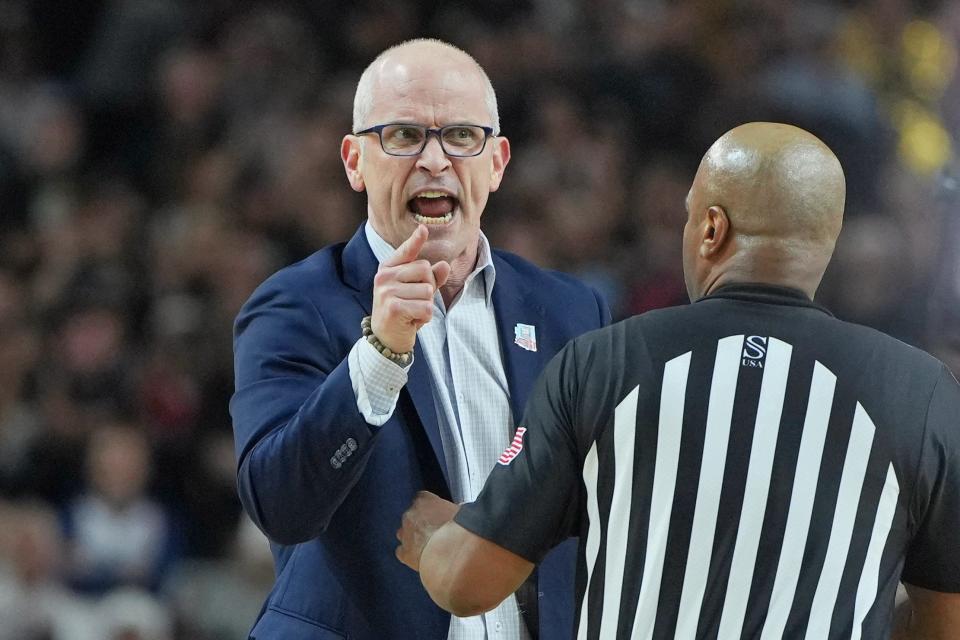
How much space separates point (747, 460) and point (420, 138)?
116 cm

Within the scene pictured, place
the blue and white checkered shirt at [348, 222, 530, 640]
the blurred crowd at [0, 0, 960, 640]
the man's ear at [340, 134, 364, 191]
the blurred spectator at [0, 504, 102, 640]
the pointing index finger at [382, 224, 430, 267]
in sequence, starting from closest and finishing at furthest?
the pointing index finger at [382, 224, 430, 267]
the blue and white checkered shirt at [348, 222, 530, 640]
the man's ear at [340, 134, 364, 191]
the blurred spectator at [0, 504, 102, 640]
the blurred crowd at [0, 0, 960, 640]

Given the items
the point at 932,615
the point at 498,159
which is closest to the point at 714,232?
the point at 932,615

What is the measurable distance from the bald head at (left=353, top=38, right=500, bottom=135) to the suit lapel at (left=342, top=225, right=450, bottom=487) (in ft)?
0.93

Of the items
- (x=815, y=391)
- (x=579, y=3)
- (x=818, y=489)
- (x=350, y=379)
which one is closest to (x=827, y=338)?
(x=815, y=391)

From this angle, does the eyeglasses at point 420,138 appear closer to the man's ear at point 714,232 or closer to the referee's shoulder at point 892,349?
the man's ear at point 714,232

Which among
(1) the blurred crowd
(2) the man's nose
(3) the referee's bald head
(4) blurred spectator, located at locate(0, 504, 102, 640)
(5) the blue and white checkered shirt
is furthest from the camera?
(1) the blurred crowd

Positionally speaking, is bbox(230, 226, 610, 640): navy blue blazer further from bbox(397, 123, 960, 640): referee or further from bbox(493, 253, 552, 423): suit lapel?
bbox(397, 123, 960, 640): referee

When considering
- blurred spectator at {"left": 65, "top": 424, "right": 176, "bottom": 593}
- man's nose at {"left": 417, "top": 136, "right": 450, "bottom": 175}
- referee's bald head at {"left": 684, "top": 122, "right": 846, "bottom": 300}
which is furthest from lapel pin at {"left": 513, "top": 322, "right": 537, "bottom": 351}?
blurred spectator at {"left": 65, "top": 424, "right": 176, "bottom": 593}

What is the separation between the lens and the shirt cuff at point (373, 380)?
280 cm

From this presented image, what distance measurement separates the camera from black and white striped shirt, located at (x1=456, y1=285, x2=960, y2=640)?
242cm

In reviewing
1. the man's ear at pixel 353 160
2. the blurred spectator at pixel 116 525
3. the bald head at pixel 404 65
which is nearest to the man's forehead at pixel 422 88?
the bald head at pixel 404 65

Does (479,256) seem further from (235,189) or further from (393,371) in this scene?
(235,189)

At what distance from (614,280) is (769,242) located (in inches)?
208

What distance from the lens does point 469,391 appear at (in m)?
3.18
